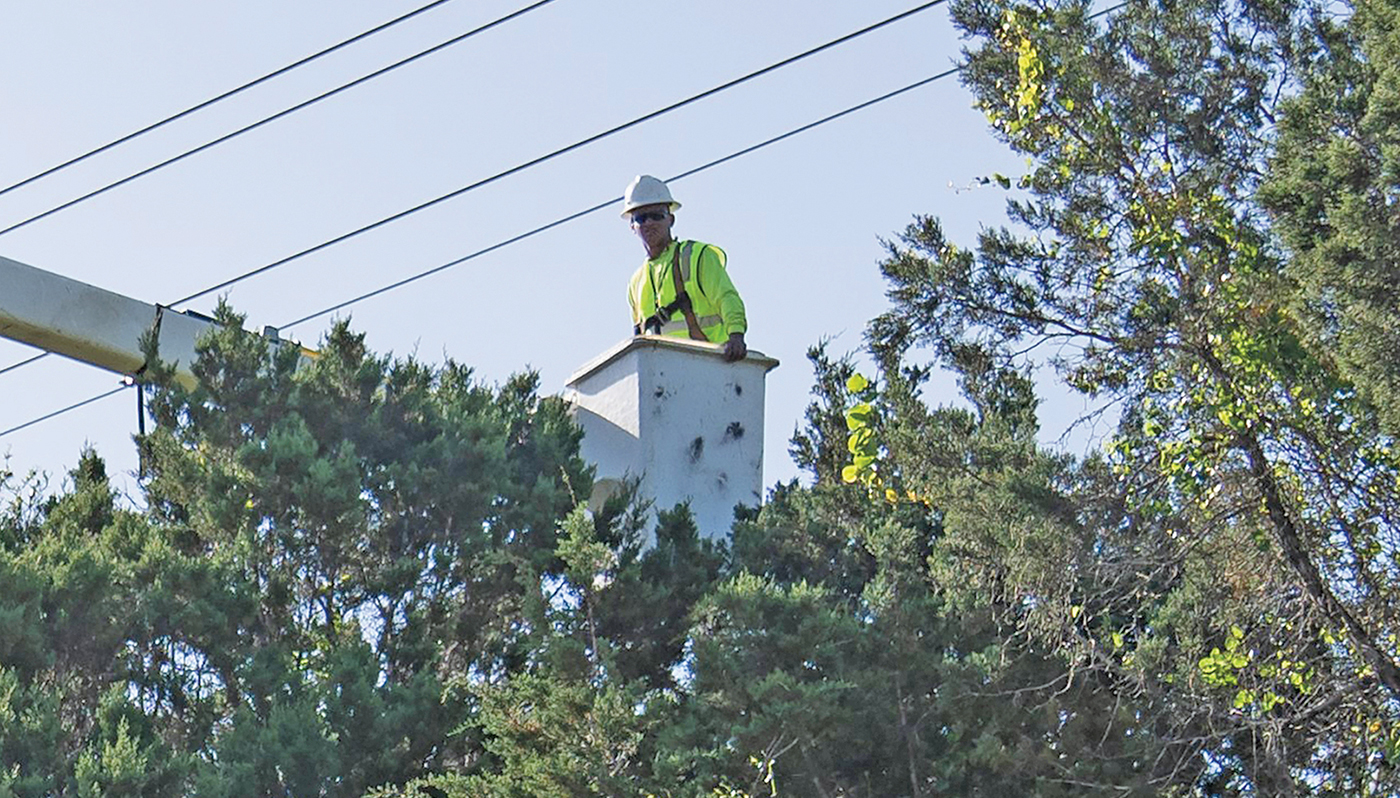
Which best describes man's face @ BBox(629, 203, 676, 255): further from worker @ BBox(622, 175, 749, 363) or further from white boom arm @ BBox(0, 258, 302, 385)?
white boom arm @ BBox(0, 258, 302, 385)

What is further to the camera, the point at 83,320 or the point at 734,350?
the point at 83,320

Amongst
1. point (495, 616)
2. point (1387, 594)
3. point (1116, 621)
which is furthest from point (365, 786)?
point (1387, 594)

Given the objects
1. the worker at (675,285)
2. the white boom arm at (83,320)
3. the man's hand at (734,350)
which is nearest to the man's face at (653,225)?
the worker at (675,285)

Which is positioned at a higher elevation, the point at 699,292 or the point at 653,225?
the point at 653,225

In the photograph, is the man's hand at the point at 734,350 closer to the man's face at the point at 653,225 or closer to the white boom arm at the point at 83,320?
the man's face at the point at 653,225

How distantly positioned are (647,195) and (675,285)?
0.56 metres

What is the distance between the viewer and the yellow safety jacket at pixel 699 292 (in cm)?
1306

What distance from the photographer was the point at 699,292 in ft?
43.1

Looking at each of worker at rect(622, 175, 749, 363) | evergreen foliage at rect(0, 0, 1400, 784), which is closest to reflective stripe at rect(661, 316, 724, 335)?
worker at rect(622, 175, 749, 363)

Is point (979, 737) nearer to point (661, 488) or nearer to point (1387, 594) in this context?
point (1387, 594)

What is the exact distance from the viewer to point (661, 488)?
488 inches

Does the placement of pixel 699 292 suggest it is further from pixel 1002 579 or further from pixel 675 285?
pixel 1002 579

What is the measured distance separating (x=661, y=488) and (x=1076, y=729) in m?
3.00

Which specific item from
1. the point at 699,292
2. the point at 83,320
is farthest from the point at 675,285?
the point at 83,320
